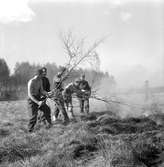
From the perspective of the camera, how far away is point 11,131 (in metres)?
9.10

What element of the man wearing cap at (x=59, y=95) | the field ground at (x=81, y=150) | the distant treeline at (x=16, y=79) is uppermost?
the distant treeline at (x=16, y=79)

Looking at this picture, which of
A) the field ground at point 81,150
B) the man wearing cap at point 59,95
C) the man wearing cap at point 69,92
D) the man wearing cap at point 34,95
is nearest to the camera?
the field ground at point 81,150

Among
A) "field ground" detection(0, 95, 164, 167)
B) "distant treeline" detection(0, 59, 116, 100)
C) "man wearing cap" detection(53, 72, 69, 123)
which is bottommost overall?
"field ground" detection(0, 95, 164, 167)

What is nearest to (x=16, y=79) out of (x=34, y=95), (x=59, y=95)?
(x=59, y=95)

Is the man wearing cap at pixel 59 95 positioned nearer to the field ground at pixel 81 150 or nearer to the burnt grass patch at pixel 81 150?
the field ground at pixel 81 150

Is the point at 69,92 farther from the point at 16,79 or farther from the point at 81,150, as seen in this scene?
the point at 16,79

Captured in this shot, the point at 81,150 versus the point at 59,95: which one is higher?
the point at 59,95

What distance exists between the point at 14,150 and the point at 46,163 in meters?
1.25

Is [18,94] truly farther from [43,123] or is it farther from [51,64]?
[51,64]

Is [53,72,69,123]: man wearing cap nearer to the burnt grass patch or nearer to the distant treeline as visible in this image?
the burnt grass patch

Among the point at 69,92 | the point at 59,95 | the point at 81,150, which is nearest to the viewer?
the point at 81,150

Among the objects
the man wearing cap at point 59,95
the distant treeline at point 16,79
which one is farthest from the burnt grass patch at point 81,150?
the distant treeline at point 16,79

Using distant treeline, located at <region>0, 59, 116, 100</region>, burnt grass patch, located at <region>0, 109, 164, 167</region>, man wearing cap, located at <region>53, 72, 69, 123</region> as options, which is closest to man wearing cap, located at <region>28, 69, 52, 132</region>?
man wearing cap, located at <region>53, 72, 69, 123</region>

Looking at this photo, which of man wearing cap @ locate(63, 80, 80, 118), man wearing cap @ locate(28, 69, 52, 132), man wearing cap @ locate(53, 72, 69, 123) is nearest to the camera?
man wearing cap @ locate(28, 69, 52, 132)
